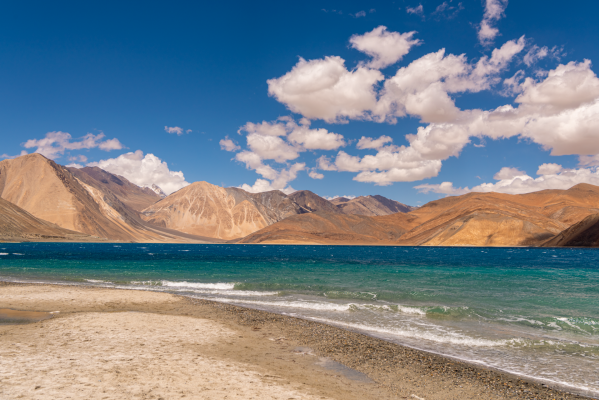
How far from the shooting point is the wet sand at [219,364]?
295 inches

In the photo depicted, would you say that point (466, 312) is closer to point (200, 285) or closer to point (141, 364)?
point (141, 364)

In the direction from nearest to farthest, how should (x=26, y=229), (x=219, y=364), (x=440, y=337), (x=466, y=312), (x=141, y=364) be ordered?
(x=141, y=364) → (x=219, y=364) → (x=440, y=337) → (x=466, y=312) → (x=26, y=229)

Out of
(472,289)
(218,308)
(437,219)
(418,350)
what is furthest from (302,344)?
(437,219)

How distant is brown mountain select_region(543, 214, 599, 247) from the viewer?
12056 cm

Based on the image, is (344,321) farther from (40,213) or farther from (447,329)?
(40,213)

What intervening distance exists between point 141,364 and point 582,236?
6039 inches

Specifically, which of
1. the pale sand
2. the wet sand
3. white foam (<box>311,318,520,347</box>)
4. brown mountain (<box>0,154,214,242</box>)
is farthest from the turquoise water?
brown mountain (<box>0,154,214,242</box>)

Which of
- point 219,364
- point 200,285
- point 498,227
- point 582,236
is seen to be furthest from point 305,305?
point 498,227

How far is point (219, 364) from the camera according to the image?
→ 931 centimetres

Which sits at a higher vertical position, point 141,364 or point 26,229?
point 26,229

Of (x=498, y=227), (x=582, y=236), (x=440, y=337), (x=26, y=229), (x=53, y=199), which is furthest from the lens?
(x=53, y=199)

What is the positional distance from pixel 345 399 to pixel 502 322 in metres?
12.1

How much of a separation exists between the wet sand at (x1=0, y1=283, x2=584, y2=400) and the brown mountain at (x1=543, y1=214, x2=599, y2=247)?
142692 mm

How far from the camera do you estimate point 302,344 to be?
39.7ft
